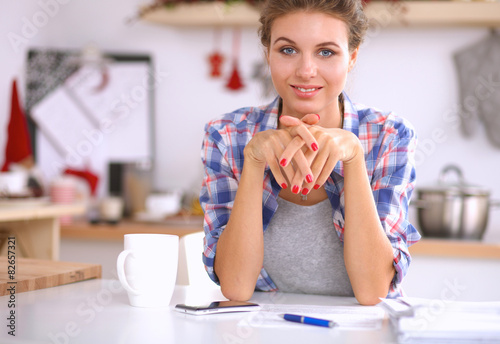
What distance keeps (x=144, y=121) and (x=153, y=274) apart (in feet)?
6.83

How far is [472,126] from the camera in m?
2.59

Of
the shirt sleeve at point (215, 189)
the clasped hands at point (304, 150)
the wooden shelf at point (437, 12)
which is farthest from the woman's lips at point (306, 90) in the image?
Result: the wooden shelf at point (437, 12)

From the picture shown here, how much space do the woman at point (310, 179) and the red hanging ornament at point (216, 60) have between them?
1491mm

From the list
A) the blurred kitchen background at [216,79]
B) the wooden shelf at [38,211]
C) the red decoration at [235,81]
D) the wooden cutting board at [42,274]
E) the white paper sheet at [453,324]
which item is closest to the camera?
the white paper sheet at [453,324]

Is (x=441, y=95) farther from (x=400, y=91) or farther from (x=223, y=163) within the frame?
(x=223, y=163)

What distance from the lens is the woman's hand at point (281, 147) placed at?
3.58ft

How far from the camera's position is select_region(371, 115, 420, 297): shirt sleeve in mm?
1181

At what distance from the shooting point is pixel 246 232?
3.84 ft

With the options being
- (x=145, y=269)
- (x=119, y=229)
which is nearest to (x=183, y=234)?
(x=119, y=229)

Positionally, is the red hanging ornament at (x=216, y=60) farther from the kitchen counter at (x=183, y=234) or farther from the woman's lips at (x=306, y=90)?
the woman's lips at (x=306, y=90)

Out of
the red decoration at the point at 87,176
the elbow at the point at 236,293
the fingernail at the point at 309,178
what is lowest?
the elbow at the point at 236,293

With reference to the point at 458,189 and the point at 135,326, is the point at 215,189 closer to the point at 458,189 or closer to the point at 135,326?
the point at 135,326

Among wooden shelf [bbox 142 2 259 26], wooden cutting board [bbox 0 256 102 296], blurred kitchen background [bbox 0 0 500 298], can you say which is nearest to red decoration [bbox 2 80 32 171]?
blurred kitchen background [bbox 0 0 500 298]

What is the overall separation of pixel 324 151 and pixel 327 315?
0.33 meters
